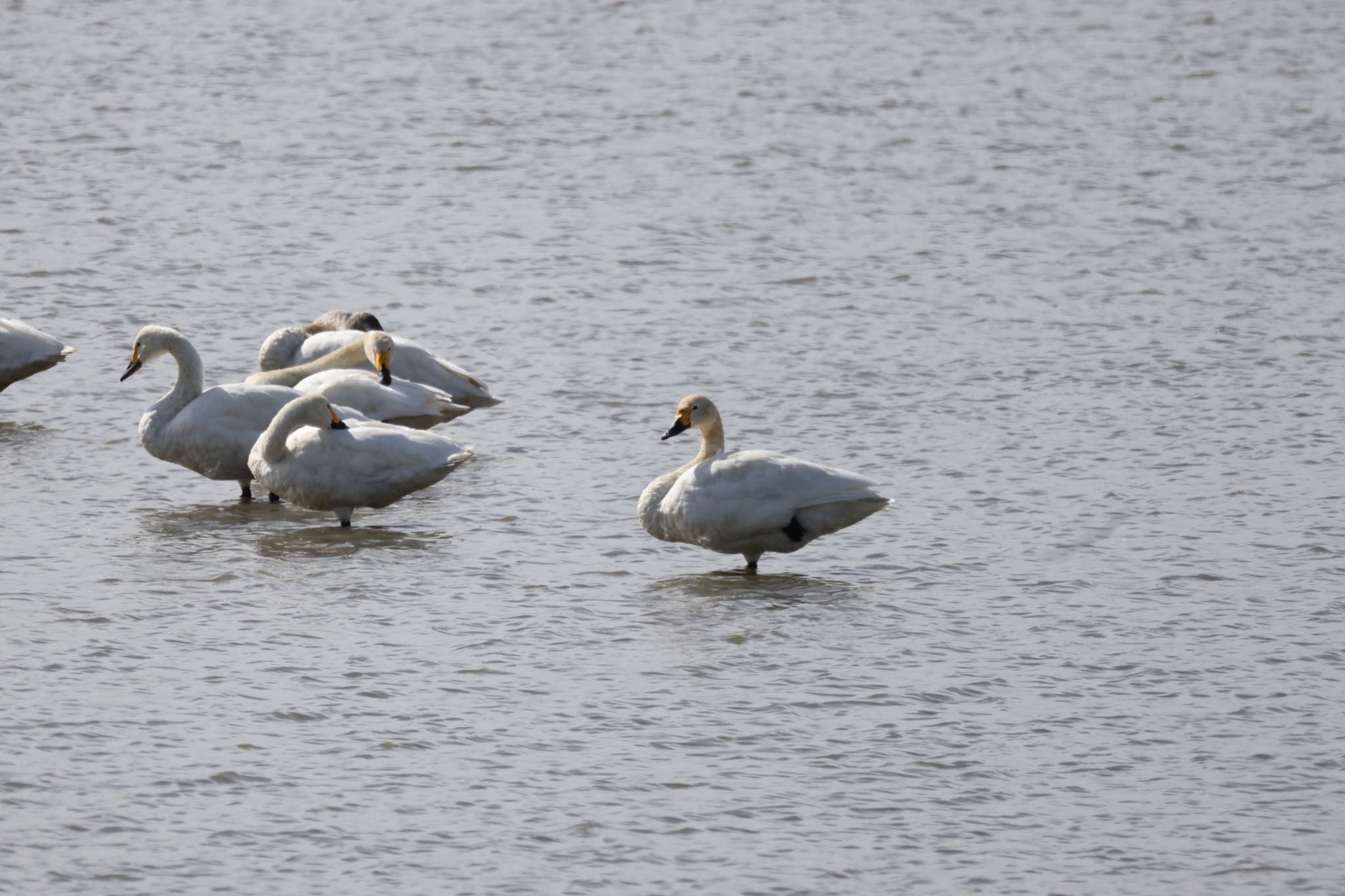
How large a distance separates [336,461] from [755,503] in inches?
87.7

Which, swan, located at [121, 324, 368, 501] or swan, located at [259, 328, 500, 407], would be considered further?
swan, located at [259, 328, 500, 407]

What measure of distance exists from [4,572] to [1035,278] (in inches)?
360

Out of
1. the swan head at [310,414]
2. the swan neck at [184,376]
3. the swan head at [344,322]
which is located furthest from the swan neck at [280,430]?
the swan head at [344,322]

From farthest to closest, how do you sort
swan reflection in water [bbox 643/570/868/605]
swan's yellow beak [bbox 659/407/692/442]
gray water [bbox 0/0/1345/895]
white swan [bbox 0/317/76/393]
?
white swan [bbox 0/317/76/393], swan's yellow beak [bbox 659/407/692/442], swan reflection in water [bbox 643/570/868/605], gray water [bbox 0/0/1345/895]

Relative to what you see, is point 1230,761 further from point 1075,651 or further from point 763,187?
point 763,187

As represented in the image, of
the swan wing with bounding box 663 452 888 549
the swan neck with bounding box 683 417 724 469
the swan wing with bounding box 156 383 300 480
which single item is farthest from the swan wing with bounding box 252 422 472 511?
the swan wing with bounding box 663 452 888 549

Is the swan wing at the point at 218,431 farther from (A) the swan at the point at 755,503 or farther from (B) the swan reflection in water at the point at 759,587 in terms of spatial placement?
(B) the swan reflection in water at the point at 759,587

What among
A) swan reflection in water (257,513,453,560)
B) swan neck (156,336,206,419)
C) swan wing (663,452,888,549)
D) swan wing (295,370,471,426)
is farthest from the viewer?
swan wing (295,370,471,426)

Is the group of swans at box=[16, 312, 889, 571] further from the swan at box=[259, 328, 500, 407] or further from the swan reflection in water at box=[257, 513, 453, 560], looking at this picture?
the swan reflection in water at box=[257, 513, 453, 560]

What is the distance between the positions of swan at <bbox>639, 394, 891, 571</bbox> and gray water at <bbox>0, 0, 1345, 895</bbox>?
9.8 inches

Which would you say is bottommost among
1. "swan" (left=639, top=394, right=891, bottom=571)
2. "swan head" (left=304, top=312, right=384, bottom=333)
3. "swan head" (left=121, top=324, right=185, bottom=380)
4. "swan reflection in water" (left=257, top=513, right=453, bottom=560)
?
"swan reflection in water" (left=257, top=513, right=453, bottom=560)

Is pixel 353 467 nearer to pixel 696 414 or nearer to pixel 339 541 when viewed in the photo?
pixel 339 541

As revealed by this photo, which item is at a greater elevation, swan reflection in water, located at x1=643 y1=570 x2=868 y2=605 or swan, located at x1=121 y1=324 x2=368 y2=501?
swan, located at x1=121 y1=324 x2=368 y2=501

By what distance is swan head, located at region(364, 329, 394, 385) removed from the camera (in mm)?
12805
